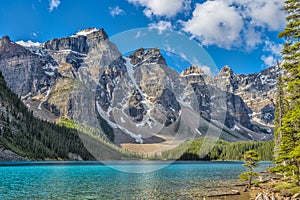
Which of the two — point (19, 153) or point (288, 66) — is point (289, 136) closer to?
point (288, 66)

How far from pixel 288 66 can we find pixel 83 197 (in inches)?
1011

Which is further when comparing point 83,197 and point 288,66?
Answer: point 83,197

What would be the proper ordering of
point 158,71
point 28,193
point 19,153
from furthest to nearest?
point 19,153 → point 158,71 → point 28,193

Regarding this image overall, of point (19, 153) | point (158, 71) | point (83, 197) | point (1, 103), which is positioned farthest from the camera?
point (1, 103)

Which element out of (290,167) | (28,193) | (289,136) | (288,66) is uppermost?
(288,66)

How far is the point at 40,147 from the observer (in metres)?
161

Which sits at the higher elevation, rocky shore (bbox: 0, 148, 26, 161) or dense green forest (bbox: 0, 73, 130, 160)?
dense green forest (bbox: 0, 73, 130, 160)

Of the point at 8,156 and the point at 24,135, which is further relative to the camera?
the point at 24,135

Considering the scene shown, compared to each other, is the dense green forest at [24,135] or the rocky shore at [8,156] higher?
the dense green forest at [24,135]

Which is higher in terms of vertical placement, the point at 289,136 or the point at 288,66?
the point at 288,66

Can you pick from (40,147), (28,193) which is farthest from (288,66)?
(40,147)

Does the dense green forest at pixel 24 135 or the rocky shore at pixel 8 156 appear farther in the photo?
the dense green forest at pixel 24 135

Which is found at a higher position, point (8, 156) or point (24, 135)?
point (24, 135)

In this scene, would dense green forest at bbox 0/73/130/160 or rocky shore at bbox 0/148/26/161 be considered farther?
dense green forest at bbox 0/73/130/160
